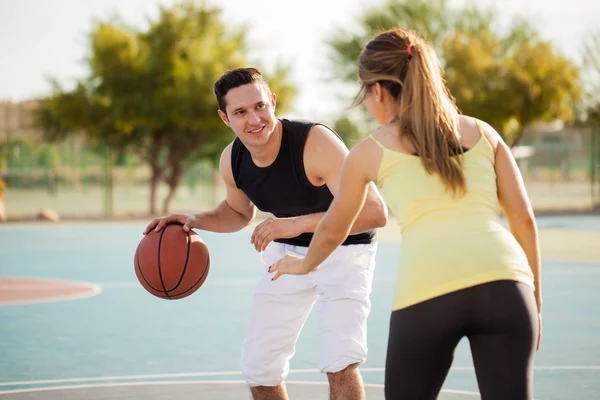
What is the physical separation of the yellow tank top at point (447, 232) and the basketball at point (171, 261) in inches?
83.7

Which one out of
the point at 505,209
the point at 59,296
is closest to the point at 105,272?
the point at 59,296

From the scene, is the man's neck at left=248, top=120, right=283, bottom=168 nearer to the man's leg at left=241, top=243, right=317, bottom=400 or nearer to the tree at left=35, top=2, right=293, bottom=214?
the man's leg at left=241, top=243, right=317, bottom=400

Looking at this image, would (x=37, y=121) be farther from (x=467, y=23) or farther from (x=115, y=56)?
(x=467, y=23)

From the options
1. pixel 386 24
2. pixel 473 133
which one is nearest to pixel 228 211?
pixel 473 133

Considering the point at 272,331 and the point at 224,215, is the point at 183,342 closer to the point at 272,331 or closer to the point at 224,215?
the point at 224,215

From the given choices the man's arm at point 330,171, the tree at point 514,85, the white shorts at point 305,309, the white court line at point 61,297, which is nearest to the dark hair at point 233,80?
the man's arm at point 330,171

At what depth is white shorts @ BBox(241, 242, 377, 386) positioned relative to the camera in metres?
4.77

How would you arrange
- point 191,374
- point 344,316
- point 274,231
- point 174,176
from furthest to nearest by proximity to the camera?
point 174,176
point 191,374
point 344,316
point 274,231

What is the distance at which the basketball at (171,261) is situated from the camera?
5.32 m

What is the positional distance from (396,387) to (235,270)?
1120 centimetres

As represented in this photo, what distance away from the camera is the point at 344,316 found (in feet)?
15.6

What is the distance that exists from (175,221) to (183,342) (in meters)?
3.27

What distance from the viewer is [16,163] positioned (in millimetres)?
39969

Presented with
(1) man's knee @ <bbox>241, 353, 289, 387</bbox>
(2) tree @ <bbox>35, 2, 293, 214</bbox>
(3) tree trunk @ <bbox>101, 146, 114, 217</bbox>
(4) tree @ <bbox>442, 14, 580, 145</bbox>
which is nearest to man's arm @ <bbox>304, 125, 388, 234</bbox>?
(1) man's knee @ <bbox>241, 353, 289, 387</bbox>
